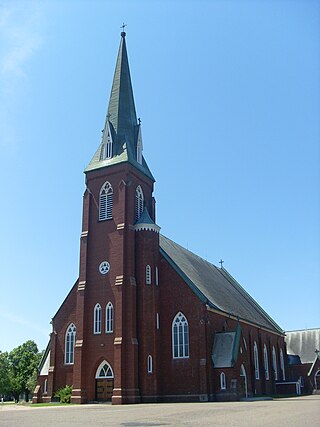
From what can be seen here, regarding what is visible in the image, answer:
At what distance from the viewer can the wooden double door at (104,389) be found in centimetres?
4016

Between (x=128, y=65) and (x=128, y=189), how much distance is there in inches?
667

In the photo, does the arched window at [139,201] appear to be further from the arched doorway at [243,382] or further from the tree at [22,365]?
the tree at [22,365]

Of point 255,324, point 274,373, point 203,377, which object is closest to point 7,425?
point 203,377

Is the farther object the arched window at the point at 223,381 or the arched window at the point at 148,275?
the arched window at the point at 148,275

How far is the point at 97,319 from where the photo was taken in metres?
42.2

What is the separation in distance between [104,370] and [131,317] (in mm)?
5184

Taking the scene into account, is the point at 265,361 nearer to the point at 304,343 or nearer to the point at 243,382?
the point at 243,382

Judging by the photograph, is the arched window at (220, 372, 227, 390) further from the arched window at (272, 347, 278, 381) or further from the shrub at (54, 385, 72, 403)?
the arched window at (272, 347, 278, 381)

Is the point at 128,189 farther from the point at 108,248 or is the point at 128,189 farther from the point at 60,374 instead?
the point at 60,374

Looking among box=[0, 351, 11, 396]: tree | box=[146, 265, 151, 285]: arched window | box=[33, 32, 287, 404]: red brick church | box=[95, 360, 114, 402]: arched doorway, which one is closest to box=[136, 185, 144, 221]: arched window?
box=[33, 32, 287, 404]: red brick church

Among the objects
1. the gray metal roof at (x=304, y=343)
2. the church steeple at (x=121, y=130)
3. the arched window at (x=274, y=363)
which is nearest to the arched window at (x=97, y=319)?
the church steeple at (x=121, y=130)

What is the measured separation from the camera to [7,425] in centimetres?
1958

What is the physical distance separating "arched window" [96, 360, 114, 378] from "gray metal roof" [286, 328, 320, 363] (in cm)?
3964

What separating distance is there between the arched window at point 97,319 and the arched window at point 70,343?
343 cm
